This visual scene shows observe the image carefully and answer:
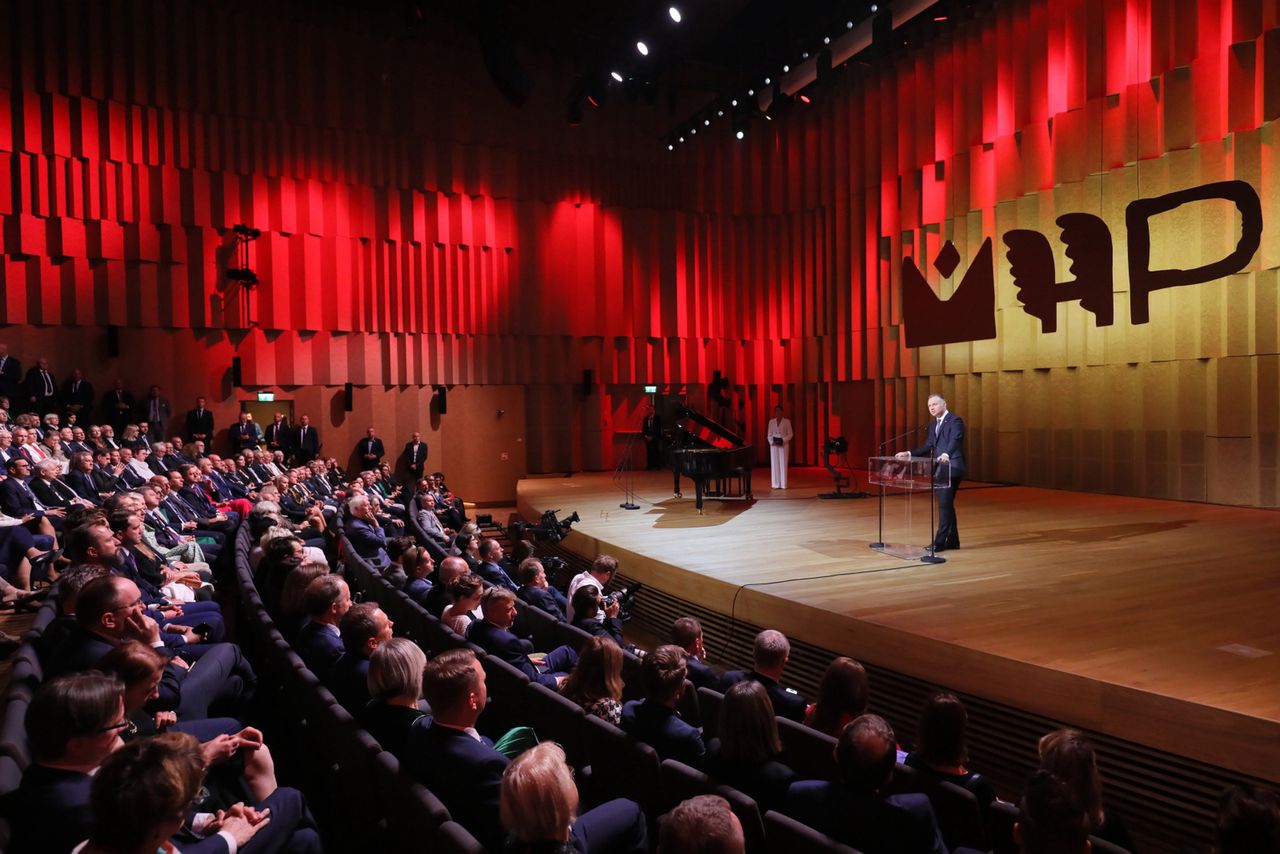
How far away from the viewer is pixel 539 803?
1624mm

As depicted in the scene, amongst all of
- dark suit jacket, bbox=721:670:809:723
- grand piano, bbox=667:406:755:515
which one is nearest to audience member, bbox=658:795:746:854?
dark suit jacket, bbox=721:670:809:723

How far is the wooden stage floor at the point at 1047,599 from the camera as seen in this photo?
2975mm

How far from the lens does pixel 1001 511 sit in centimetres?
830

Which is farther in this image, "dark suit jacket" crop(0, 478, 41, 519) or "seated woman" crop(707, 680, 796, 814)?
"dark suit jacket" crop(0, 478, 41, 519)

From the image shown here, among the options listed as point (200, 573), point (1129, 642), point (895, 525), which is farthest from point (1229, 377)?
point (200, 573)

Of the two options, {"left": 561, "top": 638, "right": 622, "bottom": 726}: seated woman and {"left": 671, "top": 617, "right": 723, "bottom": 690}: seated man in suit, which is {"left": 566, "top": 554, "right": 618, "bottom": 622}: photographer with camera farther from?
{"left": 561, "top": 638, "right": 622, "bottom": 726}: seated woman

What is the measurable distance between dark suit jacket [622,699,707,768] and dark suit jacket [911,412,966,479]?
3781mm

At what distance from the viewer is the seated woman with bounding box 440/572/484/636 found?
3.67 metres

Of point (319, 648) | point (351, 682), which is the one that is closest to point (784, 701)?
point (351, 682)

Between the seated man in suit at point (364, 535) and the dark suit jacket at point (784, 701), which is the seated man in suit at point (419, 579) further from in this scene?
the dark suit jacket at point (784, 701)

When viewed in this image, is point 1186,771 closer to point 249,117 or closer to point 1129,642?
point 1129,642

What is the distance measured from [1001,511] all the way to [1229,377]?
8.77ft

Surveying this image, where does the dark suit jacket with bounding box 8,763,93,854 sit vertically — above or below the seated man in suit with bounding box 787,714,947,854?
above

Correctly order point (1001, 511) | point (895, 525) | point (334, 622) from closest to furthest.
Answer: point (334, 622)
point (895, 525)
point (1001, 511)
